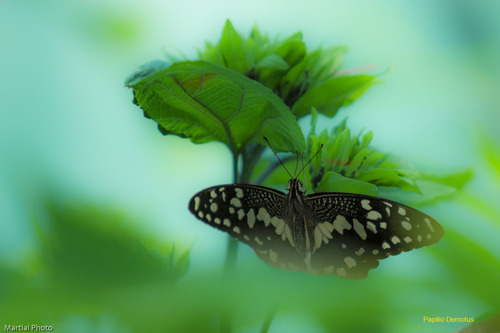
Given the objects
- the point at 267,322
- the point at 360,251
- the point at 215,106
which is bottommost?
the point at 267,322

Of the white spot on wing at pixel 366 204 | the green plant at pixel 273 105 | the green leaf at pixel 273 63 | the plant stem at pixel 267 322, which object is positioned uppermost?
the green leaf at pixel 273 63

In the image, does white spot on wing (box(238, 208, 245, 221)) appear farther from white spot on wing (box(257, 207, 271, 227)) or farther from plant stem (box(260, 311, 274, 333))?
plant stem (box(260, 311, 274, 333))

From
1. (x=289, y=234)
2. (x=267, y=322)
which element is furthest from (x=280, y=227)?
(x=267, y=322)

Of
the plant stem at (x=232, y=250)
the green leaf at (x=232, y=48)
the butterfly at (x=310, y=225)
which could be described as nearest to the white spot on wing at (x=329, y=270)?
the butterfly at (x=310, y=225)

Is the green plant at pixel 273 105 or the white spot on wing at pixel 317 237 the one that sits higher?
the green plant at pixel 273 105

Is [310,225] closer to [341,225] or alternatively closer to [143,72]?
[341,225]

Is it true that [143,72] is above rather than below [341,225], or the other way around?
above

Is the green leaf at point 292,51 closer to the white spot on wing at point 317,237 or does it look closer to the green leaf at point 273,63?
the green leaf at point 273,63

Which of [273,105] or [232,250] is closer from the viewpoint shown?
[273,105]
